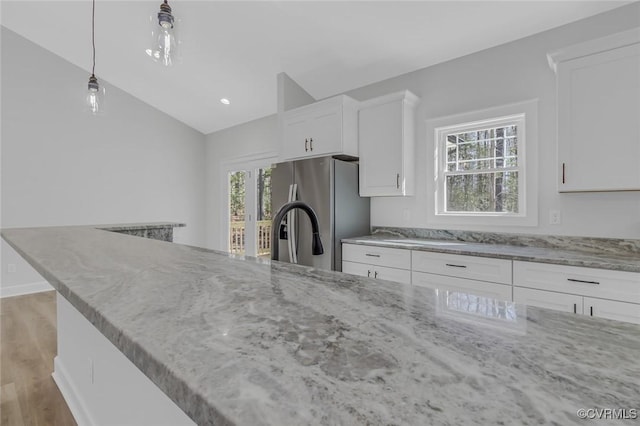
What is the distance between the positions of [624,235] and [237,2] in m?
3.64

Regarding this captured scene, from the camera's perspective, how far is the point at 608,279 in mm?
1852

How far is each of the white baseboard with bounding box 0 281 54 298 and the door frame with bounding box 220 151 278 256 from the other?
2471mm

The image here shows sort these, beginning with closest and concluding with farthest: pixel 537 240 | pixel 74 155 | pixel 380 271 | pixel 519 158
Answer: pixel 537 240 < pixel 519 158 < pixel 380 271 < pixel 74 155

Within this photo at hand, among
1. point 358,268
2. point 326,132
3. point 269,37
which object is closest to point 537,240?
point 358,268

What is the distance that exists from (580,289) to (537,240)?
2.44ft

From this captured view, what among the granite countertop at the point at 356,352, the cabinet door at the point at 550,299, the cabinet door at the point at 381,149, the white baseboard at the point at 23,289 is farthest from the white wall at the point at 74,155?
the granite countertop at the point at 356,352

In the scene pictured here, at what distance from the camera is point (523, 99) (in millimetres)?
2703

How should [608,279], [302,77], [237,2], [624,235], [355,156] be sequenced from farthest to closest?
[302,77], [355,156], [237,2], [624,235], [608,279]

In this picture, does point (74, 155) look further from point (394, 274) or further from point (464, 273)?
point (464, 273)

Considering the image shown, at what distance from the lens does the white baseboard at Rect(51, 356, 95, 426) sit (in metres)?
1.69

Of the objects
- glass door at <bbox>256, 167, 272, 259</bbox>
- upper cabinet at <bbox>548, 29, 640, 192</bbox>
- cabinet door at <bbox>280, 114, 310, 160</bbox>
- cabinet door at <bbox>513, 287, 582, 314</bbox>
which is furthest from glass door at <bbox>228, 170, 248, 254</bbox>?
upper cabinet at <bbox>548, 29, 640, 192</bbox>

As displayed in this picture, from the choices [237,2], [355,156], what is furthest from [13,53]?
[355,156]

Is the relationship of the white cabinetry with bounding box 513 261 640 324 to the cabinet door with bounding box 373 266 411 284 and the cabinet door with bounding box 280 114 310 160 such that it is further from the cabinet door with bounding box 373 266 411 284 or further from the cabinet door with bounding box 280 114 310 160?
the cabinet door with bounding box 280 114 310 160

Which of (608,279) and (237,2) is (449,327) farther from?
(237,2)
